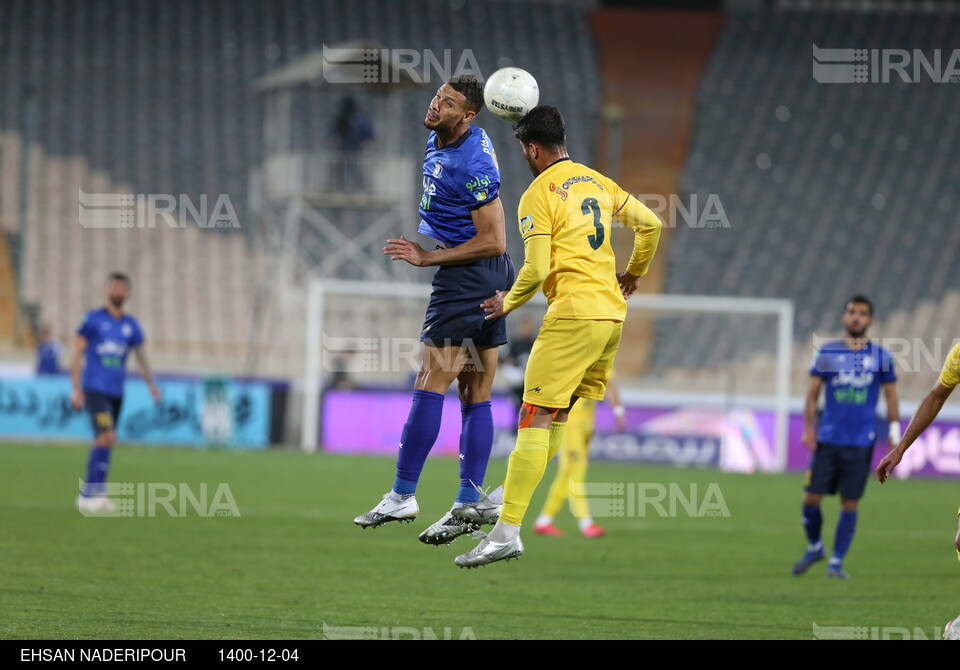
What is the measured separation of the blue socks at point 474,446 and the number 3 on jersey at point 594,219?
1.18 m

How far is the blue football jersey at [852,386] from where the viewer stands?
39.7 ft

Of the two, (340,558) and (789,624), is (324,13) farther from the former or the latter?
(789,624)

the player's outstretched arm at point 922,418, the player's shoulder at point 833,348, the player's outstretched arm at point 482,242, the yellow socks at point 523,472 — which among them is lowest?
the yellow socks at point 523,472

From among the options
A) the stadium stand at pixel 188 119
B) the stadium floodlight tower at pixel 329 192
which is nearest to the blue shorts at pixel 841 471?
the stadium stand at pixel 188 119

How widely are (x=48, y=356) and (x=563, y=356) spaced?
60.3 feet

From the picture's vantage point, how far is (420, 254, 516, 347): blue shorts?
7.38 meters

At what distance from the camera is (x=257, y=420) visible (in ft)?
80.6

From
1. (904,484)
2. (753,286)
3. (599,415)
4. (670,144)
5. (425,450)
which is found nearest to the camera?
(425,450)

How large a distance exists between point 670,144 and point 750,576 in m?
22.8

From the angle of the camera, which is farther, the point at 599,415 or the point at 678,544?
the point at 599,415

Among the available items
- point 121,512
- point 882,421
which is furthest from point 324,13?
point 121,512

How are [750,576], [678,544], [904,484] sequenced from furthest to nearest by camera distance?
[904,484] → [678,544] → [750,576]

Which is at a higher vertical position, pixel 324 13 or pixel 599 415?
pixel 324 13

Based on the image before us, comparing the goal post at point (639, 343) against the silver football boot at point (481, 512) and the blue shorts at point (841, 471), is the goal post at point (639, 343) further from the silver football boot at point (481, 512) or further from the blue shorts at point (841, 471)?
the silver football boot at point (481, 512)
